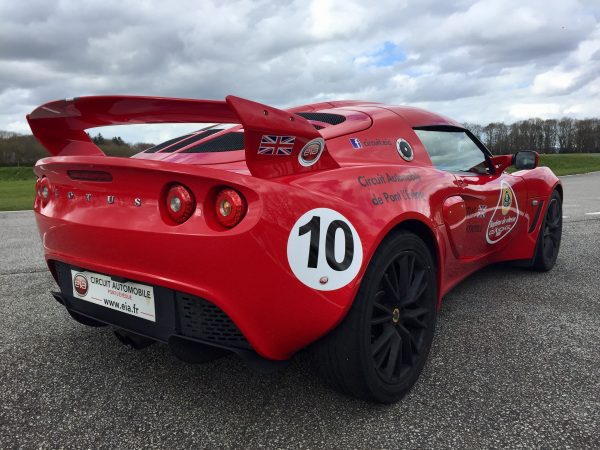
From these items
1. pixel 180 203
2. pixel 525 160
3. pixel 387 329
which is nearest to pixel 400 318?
pixel 387 329

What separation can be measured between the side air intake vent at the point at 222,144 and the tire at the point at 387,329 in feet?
2.67

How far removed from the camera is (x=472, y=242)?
2.98 metres

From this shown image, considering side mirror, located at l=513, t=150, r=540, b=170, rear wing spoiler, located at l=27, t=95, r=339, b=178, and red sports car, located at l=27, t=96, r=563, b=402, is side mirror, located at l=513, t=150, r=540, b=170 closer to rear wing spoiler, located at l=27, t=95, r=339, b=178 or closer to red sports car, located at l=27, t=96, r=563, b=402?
red sports car, located at l=27, t=96, r=563, b=402

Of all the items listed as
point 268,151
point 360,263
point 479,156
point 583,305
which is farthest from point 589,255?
point 268,151

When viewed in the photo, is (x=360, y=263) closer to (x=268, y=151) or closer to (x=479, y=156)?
(x=268, y=151)

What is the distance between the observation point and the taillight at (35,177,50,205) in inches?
85.0

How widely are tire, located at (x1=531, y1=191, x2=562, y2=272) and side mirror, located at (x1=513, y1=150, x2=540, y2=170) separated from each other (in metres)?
0.60

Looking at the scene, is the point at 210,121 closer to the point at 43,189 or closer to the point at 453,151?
the point at 43,189

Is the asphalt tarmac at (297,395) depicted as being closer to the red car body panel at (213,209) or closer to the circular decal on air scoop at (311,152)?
the red car body panel at (213,209)

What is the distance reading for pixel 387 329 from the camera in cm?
205

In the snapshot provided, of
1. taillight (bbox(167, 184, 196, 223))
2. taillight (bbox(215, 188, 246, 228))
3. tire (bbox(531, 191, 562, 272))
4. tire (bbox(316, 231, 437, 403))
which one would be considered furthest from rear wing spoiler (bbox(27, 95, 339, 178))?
tire (bbox(531, 191, 562, 272))

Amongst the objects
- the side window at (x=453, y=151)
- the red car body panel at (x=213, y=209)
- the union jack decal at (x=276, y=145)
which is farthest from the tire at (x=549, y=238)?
the union jack decal at (x=276, y=145)

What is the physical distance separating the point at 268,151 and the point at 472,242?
1791 mm

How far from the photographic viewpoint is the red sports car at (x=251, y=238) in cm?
163
